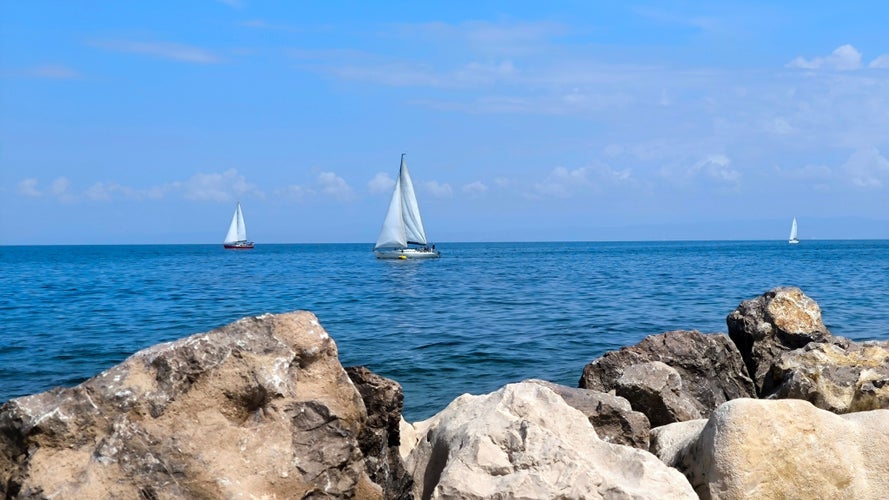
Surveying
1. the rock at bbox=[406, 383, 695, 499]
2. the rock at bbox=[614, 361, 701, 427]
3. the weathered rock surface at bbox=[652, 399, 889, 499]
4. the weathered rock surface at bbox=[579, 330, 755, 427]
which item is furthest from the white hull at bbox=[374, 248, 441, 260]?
the rock at bbox=[406, 383, 695, 499]

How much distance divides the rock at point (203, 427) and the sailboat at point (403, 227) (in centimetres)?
6700

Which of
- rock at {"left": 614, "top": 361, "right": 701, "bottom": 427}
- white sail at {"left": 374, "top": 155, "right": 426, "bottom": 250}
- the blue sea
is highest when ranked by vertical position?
white sail at {"left": 374, "top": 155, "right": 426, "bottom": 250}

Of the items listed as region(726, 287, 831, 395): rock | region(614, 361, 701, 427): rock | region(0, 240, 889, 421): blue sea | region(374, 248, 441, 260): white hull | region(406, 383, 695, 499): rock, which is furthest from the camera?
region(374, 248, 441, 260): white hull

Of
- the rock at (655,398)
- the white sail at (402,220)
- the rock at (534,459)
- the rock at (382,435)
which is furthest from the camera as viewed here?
the white sail at (402,220)

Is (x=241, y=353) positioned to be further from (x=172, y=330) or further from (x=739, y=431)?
(x=172, y=330)

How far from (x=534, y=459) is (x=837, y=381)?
476 cm

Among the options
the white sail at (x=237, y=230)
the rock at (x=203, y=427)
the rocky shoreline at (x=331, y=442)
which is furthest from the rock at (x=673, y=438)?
the white sail at (x=237, y=230)

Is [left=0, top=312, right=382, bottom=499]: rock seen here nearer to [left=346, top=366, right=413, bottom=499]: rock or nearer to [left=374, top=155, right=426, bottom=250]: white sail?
[left=346, top=366, right=413, bottom=499]: rock

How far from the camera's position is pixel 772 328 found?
11.5 metres

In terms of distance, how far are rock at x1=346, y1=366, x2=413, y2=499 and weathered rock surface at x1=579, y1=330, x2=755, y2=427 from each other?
114 inches

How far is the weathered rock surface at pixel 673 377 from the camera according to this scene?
827cm

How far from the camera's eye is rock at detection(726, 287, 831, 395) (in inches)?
443

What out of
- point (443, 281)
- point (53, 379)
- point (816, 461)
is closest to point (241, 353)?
point (816, 461)

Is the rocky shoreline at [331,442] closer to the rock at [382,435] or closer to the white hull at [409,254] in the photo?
the rock at [382,435]
